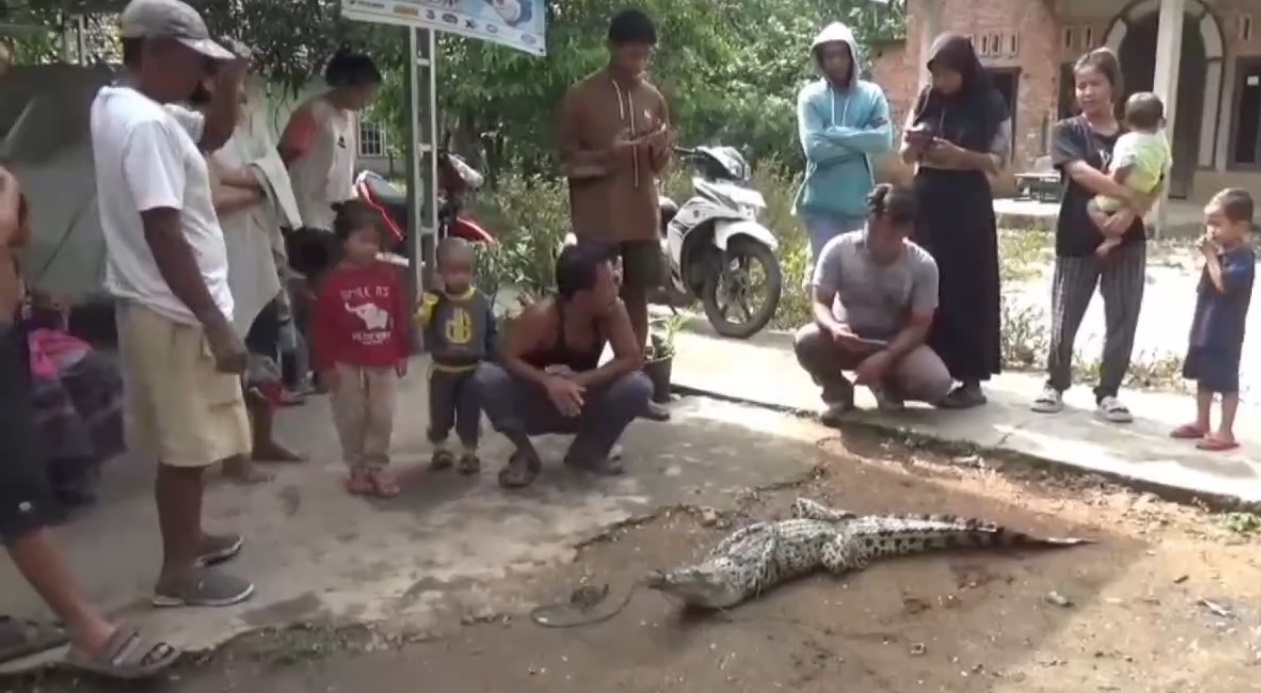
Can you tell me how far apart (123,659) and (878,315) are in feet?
11.1

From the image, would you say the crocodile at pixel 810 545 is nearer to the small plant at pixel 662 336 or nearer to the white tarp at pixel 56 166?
the small plant at pixel 662 336

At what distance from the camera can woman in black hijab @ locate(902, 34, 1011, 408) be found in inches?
205

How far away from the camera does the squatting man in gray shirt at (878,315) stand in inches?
202

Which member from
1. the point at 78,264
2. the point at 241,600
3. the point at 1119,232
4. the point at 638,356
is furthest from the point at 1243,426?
the point at 78,264

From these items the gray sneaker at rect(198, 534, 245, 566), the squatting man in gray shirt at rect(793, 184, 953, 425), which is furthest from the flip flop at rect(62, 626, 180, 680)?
the squatting man in gray shirt at rect(793, 184, 953, 425)

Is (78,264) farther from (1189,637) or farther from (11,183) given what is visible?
(1189,637)

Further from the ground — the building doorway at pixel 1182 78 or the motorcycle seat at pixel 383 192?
the building doorway at pixel 1182 78

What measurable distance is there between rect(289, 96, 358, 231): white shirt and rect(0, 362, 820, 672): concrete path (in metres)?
0.97

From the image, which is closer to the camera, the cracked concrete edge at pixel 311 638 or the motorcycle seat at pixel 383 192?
the cracked concrete edge at pixel 311 638

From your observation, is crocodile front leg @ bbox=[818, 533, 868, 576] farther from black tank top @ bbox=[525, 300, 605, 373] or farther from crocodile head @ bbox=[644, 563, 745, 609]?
black tank top @ bbox=[525, 300, 605, 373]

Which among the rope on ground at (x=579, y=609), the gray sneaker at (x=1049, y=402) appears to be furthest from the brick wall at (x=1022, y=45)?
the rope on ground at (x=579, y=609)

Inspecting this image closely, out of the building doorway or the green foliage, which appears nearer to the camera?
the green foliage

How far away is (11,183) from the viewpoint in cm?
306

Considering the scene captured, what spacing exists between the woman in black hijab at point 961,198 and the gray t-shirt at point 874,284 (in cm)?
18
